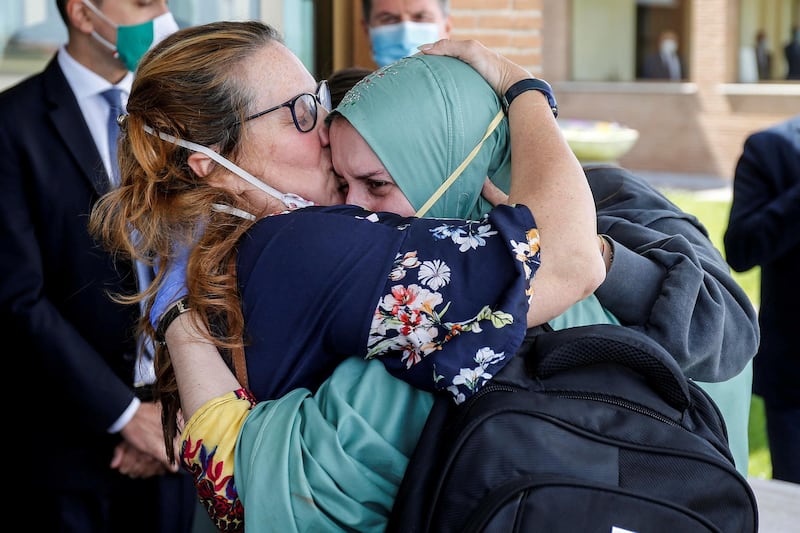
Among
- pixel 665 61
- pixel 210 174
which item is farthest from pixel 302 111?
pixel 665 61

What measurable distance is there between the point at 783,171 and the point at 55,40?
318cm

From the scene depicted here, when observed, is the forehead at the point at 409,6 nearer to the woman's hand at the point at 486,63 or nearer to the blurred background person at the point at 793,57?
the woman's hand at the point at 486,63

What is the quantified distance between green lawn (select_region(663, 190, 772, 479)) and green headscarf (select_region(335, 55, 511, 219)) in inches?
114

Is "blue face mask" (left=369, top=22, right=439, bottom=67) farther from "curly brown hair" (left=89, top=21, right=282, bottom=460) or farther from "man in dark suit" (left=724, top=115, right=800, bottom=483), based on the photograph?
"curly brown hair" (left=89, top=21, right=282, bottom=460)

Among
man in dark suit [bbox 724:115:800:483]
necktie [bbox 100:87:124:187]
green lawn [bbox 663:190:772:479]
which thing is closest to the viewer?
necktie [bbox 100:87:124:187]

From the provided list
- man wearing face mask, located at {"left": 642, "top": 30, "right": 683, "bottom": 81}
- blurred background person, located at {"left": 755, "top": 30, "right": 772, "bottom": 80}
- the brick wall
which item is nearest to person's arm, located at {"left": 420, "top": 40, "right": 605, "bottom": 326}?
the brick wall

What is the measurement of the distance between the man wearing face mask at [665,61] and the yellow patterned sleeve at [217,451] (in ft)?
61.7

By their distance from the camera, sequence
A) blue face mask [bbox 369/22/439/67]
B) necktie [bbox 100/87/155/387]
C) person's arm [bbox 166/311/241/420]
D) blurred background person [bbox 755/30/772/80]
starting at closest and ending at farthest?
person's arm [bbox 166/311/241/420], necktie [bbox 100/87/155/387], blue face mask [bbox 369/22/439/67], blurred background person [bbox 755/30/772/80]

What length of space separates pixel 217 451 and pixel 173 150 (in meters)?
0.58

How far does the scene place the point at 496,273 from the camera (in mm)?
1373

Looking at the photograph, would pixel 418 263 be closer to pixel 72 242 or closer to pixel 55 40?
pixel 72 242

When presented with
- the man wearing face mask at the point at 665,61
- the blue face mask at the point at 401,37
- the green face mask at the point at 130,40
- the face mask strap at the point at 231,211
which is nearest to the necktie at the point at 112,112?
the green face mask at the point at 130,40

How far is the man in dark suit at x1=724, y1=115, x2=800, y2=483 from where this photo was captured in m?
3.46

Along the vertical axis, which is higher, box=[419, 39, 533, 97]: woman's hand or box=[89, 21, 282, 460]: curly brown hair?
box=[419, 39, 533, 97]: woman's hand
